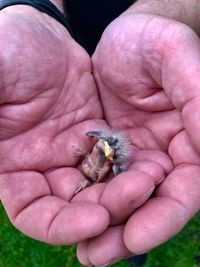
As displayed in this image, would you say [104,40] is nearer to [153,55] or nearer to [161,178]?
[153,55]

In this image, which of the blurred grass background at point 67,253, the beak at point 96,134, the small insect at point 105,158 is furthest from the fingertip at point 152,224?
the blurred grass background at point 67,253

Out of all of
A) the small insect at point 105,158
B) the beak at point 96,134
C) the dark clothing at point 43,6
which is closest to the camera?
the small insect at point 105,158

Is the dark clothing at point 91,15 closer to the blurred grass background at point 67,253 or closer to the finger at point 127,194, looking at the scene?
the blurred grass background at point 67,253

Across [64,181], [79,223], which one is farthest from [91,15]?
[79,223]

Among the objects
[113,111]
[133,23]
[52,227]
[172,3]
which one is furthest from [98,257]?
[172,3]

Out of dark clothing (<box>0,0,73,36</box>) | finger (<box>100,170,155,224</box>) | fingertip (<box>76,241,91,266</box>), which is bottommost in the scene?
fingertip (<box>76,241,91,266</box>)

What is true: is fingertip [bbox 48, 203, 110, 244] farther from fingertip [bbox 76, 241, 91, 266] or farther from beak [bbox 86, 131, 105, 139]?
beak [bbox 86, 131, 105, 139]

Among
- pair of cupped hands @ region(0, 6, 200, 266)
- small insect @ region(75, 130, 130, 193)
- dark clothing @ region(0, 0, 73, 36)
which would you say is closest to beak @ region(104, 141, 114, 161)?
small insect @ region(75, 130, 130, 193)
